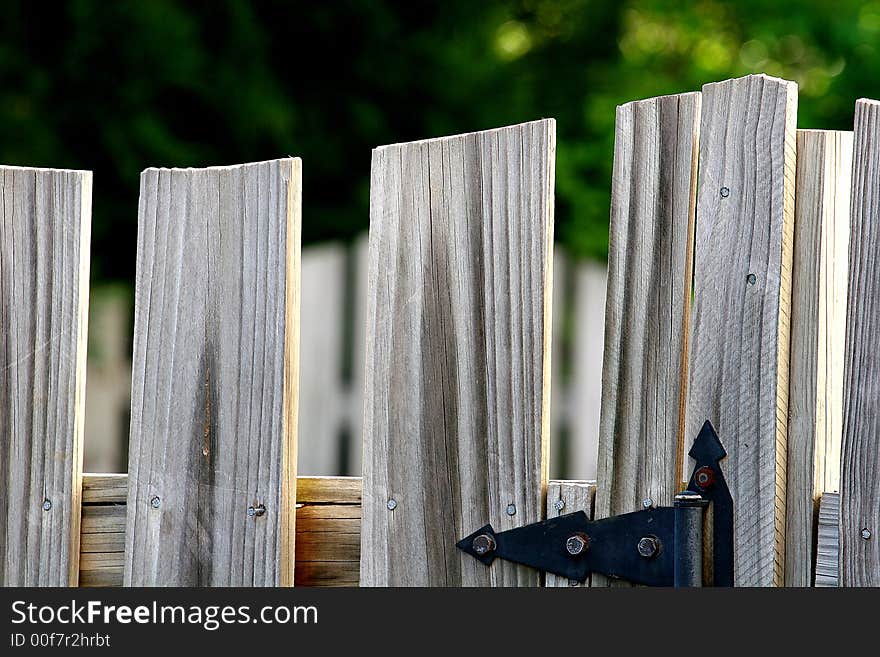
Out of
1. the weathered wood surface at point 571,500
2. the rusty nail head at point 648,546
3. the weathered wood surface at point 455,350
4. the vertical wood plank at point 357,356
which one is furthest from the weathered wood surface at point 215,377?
the vertical wood plank at point 357,356

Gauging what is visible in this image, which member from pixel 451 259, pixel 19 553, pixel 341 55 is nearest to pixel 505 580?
pixel 451 259

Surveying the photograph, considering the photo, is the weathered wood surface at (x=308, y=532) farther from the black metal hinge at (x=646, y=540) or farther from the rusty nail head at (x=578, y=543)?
the rusty nail head at (x=578, y=543)

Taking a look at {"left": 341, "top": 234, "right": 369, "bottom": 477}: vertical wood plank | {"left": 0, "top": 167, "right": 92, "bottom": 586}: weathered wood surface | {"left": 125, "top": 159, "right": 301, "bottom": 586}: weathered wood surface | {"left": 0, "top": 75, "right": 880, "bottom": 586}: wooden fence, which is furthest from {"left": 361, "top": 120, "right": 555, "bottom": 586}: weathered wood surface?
{"left": 341, "top": 234, "right": 369, "bottom": 477}: vertical wood plank

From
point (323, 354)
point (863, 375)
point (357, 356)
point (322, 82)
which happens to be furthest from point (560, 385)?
point (863, 375)

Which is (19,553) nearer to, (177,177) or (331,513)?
(331,513)

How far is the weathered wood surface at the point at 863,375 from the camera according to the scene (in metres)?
1.52

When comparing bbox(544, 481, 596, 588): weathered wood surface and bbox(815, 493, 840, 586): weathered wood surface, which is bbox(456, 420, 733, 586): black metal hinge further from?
bbox(815, 493, 840, 586): weathered wood surface

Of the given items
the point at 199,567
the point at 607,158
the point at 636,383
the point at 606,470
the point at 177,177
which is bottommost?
the point at 199,567

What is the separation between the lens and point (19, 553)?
1854 millimetres

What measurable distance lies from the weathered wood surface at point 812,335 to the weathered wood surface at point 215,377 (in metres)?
0.74

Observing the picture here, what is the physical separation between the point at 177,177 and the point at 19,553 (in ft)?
2.15

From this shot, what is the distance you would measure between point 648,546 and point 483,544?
244mm

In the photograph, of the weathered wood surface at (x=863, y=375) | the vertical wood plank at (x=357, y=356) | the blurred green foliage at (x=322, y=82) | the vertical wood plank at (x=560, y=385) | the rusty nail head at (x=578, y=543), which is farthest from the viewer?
the vertical wood plank at (x=560, y=385)

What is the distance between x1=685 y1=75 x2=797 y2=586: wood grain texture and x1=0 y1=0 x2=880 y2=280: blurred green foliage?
177 inches
